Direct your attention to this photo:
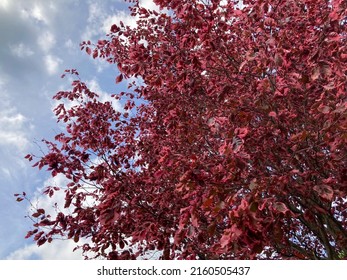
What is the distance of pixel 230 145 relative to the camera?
13.9ft

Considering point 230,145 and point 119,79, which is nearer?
point 230,145

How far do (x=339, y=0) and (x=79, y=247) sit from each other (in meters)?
7.42

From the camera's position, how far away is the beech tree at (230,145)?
4.45m

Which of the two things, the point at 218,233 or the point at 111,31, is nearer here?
the point at 218,233

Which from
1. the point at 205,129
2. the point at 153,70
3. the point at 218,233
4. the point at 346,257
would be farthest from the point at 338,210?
the point at 153,70

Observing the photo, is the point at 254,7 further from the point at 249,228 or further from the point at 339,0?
the point at 249,228

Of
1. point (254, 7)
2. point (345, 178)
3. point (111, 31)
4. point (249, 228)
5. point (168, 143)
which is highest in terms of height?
point (111, 31)

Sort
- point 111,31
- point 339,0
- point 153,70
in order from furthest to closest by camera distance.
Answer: point 111,31
point 153,70
point 339,0

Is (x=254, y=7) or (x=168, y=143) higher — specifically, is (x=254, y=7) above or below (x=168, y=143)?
above

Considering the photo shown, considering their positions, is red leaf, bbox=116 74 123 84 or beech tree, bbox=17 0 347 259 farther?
red leaf, bbox=116 74 123 84

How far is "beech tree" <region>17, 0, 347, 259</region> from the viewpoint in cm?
445

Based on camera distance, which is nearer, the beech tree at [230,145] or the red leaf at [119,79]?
the beech tree at [230,145]

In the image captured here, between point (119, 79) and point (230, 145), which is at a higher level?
point (119, 79)
